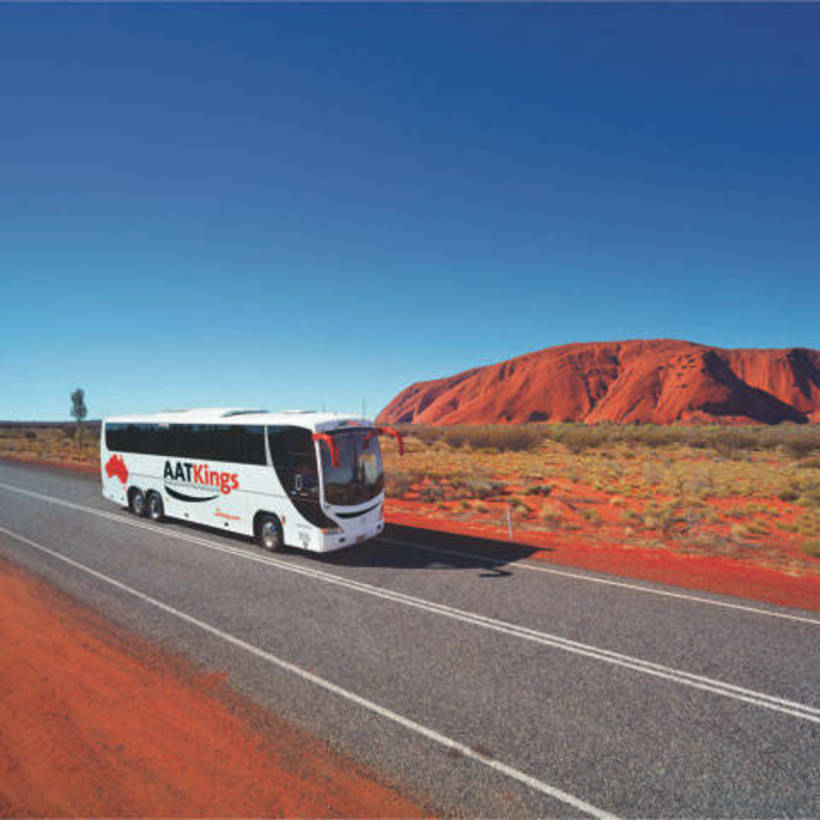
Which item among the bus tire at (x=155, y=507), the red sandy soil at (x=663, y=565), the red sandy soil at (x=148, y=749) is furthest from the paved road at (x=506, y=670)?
the bus tire at (x=155, y=507)

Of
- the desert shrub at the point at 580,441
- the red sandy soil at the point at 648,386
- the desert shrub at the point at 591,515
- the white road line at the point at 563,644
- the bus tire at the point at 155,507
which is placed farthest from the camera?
the red sandy soil at the point at 648,386

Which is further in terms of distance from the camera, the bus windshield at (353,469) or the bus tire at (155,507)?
the bus tire at (155,507)

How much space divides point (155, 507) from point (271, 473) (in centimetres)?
656

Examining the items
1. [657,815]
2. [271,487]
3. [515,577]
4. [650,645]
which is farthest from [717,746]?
[271,487]

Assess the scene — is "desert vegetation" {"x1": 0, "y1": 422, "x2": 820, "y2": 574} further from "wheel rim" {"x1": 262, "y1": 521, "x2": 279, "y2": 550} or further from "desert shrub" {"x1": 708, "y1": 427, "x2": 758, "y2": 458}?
"wheel rim" {"x1": 262, "y1": 521, "x2": 279, "y2": 550}

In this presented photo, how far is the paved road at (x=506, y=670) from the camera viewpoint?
4266mm

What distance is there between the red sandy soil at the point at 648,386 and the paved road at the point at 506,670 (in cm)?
9292

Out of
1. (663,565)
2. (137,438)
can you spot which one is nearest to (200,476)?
(137,438)

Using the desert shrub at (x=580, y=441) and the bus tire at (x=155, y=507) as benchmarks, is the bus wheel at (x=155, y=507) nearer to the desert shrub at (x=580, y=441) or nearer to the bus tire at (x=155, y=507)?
the bus tire at (x=155, y=507)

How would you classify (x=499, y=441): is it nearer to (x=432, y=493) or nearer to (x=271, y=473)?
(x=432, y=493)

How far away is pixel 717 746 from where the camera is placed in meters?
4.71

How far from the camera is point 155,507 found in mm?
14891

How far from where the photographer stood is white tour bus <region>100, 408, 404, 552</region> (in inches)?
408

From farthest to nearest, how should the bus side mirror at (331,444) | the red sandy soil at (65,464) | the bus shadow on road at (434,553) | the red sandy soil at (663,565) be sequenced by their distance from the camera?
the red sandy soil at (65,464) → the bus shadow on road at (434,553) → the bus side mirror at (331,444) → the red sandy soil at (663,565)
